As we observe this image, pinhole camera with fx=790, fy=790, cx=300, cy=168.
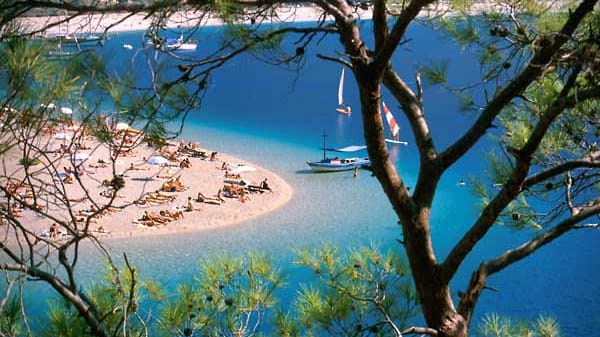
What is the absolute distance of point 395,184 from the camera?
1.77 m

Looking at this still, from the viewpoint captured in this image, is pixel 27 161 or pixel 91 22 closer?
pixel 27 161

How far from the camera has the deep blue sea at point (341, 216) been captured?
6.61m

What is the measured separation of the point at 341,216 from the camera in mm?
9273

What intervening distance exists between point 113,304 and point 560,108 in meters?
1.11

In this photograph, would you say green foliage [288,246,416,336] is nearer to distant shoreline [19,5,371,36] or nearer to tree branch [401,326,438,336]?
tree branch [401,326,438,336]

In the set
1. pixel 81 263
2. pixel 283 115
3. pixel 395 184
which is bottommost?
pixel 395 184

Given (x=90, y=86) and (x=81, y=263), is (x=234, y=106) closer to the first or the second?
(x=81, y=263)

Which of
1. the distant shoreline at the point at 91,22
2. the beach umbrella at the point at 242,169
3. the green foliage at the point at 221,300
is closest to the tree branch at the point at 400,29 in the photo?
the distant shoreline at the point at 91,22

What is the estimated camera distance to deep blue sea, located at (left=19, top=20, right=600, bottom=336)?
6613mm

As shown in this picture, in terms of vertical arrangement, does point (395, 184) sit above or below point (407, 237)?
above

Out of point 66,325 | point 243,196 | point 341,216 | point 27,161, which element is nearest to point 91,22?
point 27,161

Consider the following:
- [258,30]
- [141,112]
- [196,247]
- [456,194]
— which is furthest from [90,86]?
[456,194]

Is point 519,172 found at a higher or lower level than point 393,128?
lower

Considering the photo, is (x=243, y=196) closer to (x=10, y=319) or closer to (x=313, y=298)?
(x=313, y=298)
